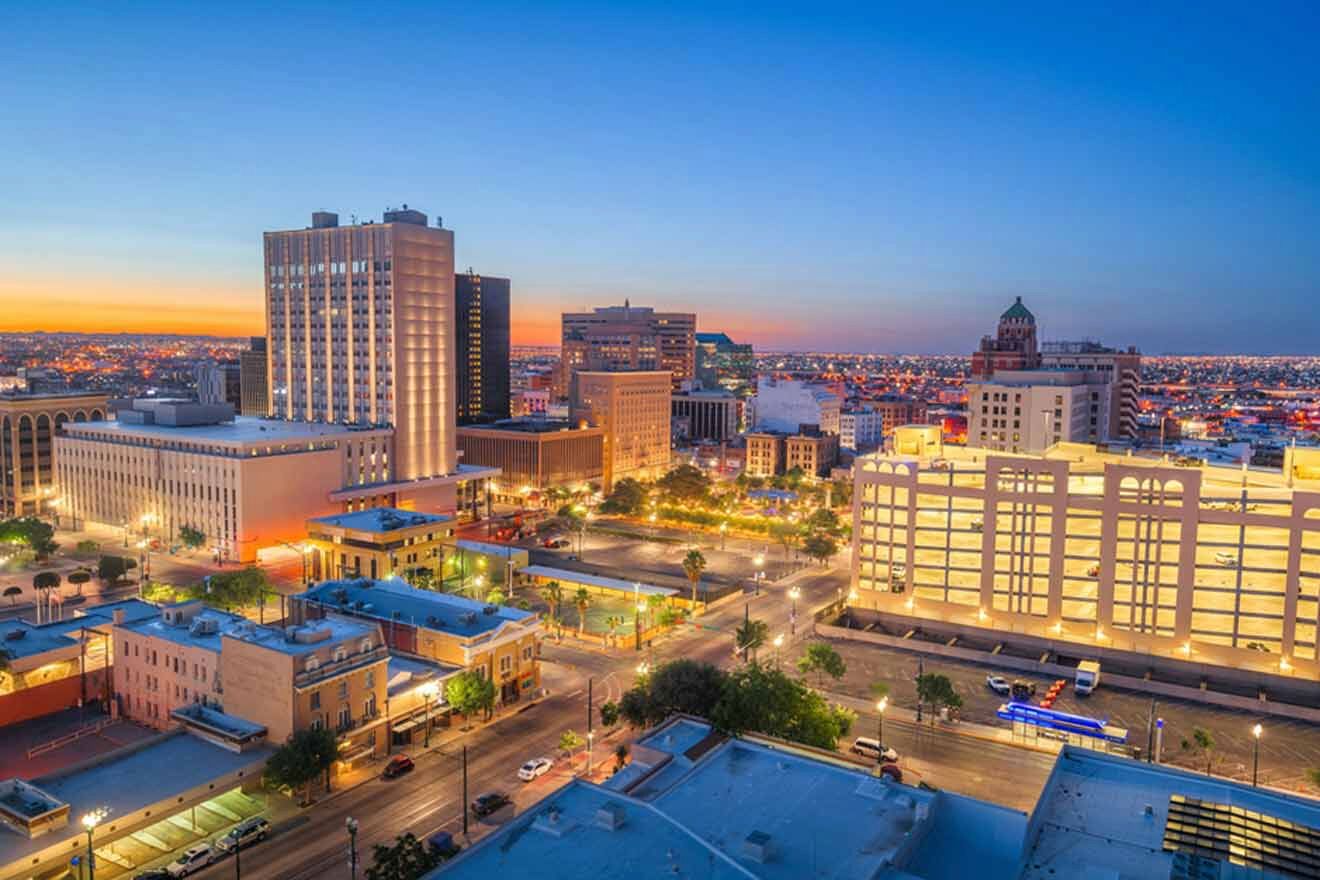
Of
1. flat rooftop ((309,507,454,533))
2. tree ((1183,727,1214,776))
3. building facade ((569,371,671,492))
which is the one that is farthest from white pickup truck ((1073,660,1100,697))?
building facade ((569,371,671,492))

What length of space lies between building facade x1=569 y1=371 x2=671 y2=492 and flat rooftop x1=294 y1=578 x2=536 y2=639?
9525cm

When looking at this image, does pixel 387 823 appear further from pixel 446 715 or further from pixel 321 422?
pixel 321 422

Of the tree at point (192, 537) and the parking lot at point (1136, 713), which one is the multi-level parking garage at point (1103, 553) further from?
the tree at point (192, 537)

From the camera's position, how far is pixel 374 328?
13462 cm

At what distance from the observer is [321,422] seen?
458ft

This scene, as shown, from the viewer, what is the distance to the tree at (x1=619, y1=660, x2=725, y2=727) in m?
53.9

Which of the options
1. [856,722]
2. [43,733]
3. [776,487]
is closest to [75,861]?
[43,733]

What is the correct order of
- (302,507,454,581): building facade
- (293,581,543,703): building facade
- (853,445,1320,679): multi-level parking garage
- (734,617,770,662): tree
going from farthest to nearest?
(302,507,454,581): building facade
(853,445,1320,679): multi-level parking garage
(734,617,770,662): tree
(293,581,543,703): building facade

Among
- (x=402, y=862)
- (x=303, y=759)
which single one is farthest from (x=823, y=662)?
(x=402, y=862)

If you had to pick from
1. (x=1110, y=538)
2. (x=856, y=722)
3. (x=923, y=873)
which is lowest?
(x=856, y=722)

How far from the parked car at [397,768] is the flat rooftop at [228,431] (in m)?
68.5

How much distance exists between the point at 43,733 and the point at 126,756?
12746 millimetres

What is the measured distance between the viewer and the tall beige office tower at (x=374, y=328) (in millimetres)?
133500

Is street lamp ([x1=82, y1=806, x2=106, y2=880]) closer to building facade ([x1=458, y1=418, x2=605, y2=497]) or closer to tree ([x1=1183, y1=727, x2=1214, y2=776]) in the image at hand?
tree ([x1=1183, y1=727, x2=1214, y2=776])
